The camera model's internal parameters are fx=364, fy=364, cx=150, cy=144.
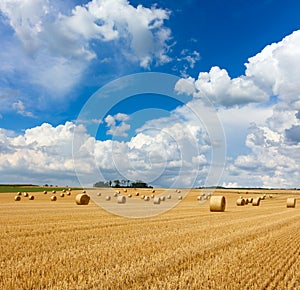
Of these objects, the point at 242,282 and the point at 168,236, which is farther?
the point at 168,236

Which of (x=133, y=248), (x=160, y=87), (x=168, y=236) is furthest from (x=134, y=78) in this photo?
(x=133, y=248)

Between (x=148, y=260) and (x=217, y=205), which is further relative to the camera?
(x=217, y=205)

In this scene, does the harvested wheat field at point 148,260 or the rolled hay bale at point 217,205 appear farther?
the rolled hay bale at point 217,205

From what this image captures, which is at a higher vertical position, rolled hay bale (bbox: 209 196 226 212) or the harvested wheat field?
rolled hay bale (bbox: 209 196 226 212)

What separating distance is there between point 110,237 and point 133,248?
2.24 metres

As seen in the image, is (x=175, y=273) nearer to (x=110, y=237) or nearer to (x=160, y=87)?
(x=110, y=237)

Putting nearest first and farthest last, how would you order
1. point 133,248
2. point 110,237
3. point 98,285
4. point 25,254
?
1. point 98,285
2. point 25,254
3. point 133,248
4. point 110,237

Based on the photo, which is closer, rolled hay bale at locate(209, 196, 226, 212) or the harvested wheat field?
the harvested wheat field

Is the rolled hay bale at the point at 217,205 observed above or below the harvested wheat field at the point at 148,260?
above

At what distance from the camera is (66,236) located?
39.5 ft

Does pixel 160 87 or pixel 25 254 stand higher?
pixel 160 87

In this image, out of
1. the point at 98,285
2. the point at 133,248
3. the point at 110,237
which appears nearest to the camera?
the point at 98,285

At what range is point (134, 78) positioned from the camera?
21.8 meters

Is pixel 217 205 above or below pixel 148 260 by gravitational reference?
above
